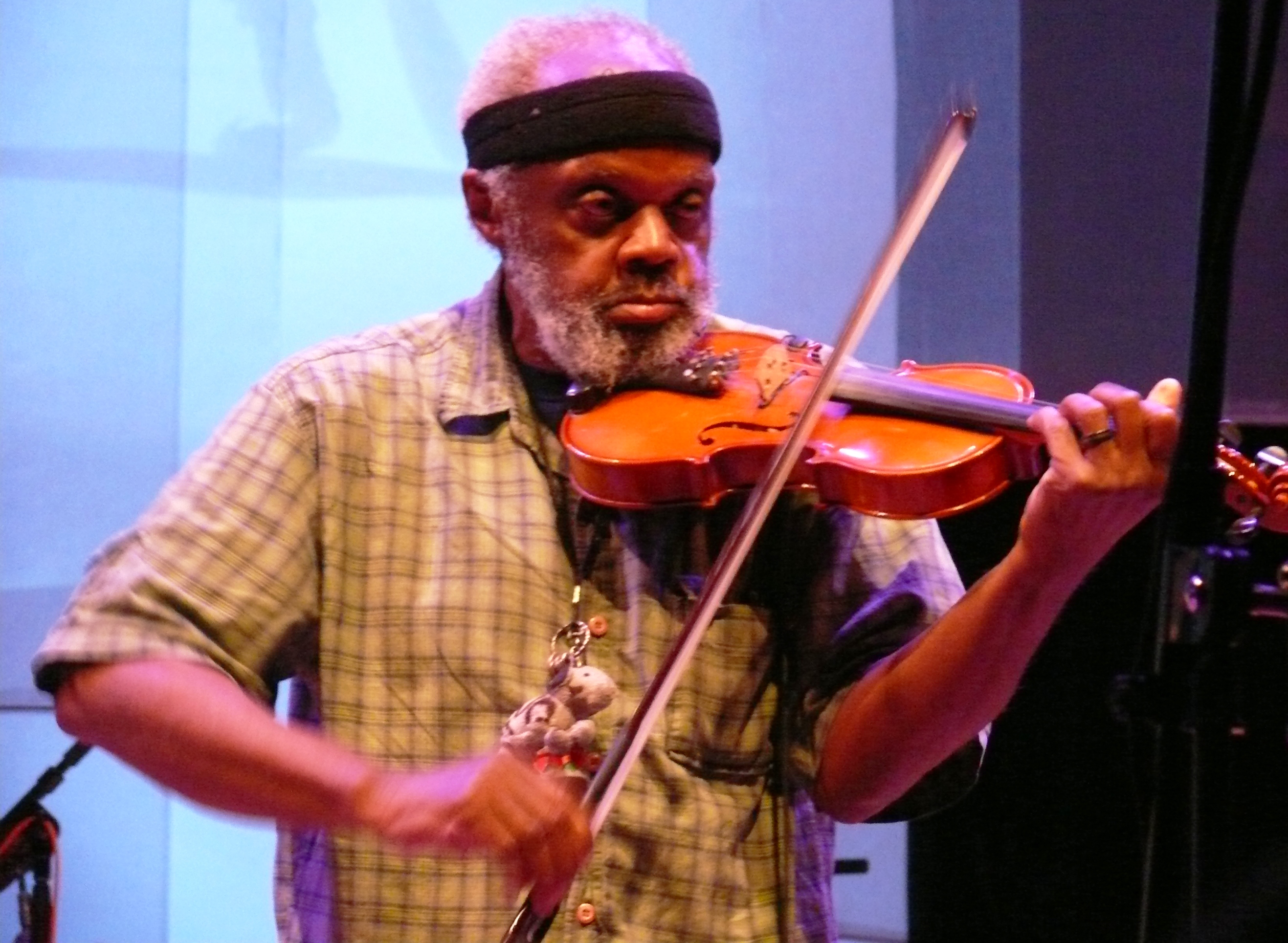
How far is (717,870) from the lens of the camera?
135 centimetres

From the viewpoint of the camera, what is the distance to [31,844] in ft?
7.49

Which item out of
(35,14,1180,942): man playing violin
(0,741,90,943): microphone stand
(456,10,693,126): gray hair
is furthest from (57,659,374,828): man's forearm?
(0,741,90,943): microphone stand

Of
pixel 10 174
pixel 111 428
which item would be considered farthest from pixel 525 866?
pixel 10 174

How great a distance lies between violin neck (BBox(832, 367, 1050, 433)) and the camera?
135cm

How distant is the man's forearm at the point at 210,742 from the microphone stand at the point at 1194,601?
1.83ft

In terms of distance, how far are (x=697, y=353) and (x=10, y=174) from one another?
79.8 inches

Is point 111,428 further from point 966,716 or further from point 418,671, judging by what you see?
point 966,716

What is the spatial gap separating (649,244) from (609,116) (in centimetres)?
13

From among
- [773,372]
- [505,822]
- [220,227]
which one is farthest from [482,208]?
[220,227]

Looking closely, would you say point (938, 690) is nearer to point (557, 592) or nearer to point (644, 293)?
point (557, 592)

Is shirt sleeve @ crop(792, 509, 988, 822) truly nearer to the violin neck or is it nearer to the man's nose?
the violin neck

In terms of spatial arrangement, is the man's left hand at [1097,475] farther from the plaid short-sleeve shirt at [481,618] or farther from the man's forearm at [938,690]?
the plaid short-sleeve shirt at [481,618]

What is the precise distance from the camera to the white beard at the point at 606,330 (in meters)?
1.47

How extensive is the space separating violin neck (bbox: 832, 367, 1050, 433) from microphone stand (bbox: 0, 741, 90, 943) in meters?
1.37
